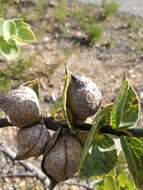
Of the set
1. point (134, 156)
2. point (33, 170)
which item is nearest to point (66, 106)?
point (134, 156)

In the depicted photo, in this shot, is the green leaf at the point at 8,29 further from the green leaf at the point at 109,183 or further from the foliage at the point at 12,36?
the green leaf at the point at 109,183

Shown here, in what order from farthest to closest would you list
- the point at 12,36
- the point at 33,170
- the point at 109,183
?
the point at 33,170, the point at 109,183, the point at 12,36

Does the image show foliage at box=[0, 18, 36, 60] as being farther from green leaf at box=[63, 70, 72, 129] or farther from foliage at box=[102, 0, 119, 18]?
foliage at box=[102, 0, 119, 18]

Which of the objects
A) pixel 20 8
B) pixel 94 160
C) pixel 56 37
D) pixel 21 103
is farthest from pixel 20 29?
pixel 20 8

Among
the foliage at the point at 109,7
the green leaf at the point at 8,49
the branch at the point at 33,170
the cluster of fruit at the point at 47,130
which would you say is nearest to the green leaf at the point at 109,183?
the green leaf at the point at 8,49

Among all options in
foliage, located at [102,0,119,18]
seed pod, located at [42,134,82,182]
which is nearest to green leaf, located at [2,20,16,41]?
seed pod, located at [42,134,82,182]

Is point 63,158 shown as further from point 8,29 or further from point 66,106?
point 8,29
